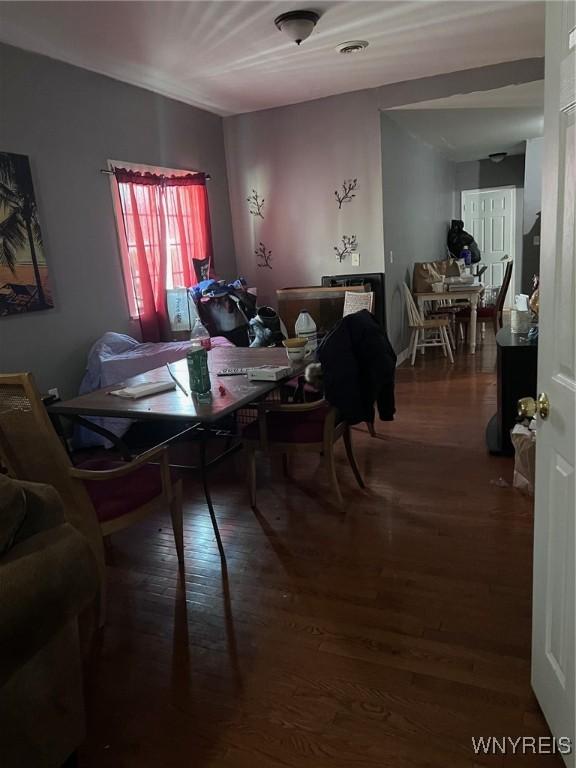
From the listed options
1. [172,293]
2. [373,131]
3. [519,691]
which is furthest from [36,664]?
[373,131]

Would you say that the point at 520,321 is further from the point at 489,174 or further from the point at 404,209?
the point at 489,174

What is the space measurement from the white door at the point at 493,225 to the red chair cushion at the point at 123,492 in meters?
7.81

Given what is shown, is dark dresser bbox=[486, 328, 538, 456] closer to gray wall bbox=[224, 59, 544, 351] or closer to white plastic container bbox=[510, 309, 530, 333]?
white plastic container bbox=[510, 309, 530, 333]

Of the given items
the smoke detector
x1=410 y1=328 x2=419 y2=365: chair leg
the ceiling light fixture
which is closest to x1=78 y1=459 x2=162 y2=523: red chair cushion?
the ceiling light fixture

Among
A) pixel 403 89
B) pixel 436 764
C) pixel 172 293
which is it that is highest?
pixel 403 89

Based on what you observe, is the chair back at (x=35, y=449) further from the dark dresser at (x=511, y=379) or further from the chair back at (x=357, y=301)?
the chair back at (x=357, y=301)

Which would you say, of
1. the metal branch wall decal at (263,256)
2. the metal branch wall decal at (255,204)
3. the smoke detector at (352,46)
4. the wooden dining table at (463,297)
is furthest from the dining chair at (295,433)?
the wooden dining table at (463,297)

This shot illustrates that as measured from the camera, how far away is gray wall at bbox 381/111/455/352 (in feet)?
17.9

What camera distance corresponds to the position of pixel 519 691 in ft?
5.23

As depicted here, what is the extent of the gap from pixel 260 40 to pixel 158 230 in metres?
1.74

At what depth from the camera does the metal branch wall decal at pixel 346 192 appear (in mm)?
5301

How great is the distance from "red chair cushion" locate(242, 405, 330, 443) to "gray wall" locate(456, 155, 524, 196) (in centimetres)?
746

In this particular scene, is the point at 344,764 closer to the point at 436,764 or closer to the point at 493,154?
the point at 436,764

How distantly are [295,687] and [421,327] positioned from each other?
466 cm
